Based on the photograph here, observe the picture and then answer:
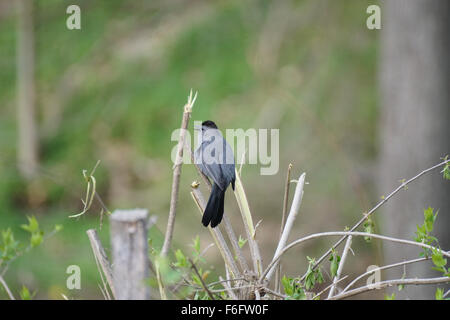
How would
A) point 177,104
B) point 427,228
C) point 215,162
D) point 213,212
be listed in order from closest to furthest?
point 427,228 < point 213,212 < point 215,162 < point 177,104

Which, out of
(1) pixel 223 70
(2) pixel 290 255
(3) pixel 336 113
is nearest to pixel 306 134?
(3) pixel 336 113

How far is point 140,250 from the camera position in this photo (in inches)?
49.4

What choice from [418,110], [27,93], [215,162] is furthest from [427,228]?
[27,93]

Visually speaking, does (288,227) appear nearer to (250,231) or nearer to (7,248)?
(250,231)

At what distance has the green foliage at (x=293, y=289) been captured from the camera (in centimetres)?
153

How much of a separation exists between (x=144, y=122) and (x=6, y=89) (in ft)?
7.88

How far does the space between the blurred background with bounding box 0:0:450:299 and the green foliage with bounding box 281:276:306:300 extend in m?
3.03

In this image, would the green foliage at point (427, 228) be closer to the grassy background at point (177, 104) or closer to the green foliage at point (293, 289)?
the green foliage at point (293, 289)

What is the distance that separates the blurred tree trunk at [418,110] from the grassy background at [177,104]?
109 cm

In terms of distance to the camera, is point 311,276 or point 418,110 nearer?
point 311,276

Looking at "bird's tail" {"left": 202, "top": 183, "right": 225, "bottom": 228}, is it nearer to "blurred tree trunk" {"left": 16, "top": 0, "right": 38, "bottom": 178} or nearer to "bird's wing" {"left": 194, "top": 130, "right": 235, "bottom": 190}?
"bird's wing" {"left": 194, "top": 130, "right": 235, "bottom": 190}

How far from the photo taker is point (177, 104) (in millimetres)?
7121

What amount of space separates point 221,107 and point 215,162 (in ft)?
15.7

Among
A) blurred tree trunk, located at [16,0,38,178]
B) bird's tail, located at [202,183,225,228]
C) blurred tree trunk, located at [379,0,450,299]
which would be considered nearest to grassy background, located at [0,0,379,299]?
blurred tree trunk, located at [16,0,38,178]
